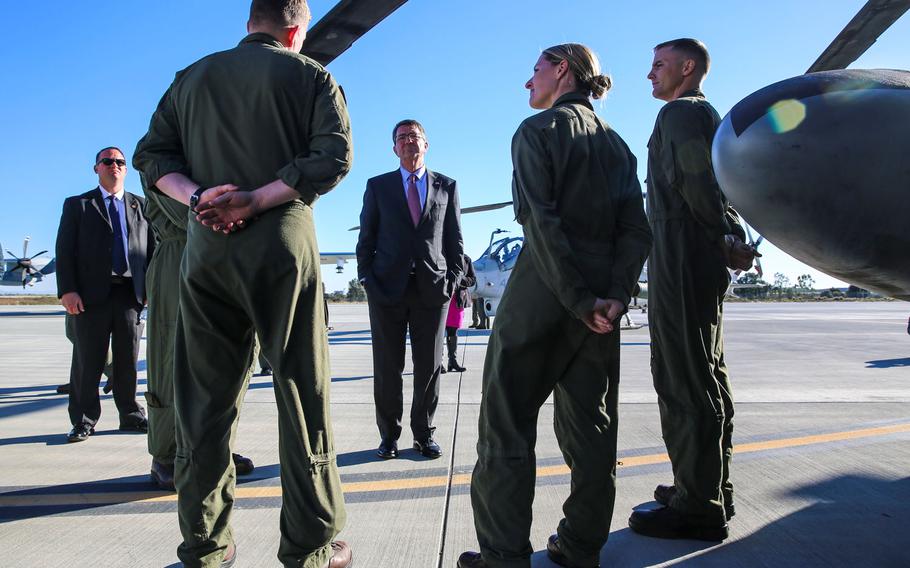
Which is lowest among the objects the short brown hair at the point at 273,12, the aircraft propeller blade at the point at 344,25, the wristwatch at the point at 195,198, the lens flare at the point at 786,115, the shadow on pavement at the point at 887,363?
the shadow on pavement at the point at 887,363

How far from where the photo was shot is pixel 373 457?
10.4 ft

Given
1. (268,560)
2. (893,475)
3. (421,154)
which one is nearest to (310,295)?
(268,560)

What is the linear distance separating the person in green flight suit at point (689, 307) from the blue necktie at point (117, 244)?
3.26 meters

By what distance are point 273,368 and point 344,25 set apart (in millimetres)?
1399

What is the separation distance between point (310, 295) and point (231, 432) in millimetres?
503

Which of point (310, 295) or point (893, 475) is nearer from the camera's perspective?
point (310, 295)

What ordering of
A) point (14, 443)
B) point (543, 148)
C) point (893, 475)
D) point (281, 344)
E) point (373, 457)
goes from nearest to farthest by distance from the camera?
point (281, 344)
point (543, 148)
point (893, 475)
point (373, 457)
point (14, 443)

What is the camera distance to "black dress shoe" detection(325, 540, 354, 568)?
5.88 feet

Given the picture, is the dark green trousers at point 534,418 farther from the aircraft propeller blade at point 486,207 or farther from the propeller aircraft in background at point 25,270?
the propeller aircraft in background at point 25,270

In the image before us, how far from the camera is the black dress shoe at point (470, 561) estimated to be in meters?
1.81

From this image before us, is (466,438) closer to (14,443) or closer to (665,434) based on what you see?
(665,434)

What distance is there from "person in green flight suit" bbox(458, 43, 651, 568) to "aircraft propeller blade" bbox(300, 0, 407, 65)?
79 centimetres

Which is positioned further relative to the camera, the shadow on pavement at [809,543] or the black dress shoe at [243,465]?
the black dress shoe at [243,465]

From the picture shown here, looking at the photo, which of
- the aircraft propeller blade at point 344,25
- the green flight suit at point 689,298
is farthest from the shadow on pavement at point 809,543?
the aircraft propeller blade at point 344,25
